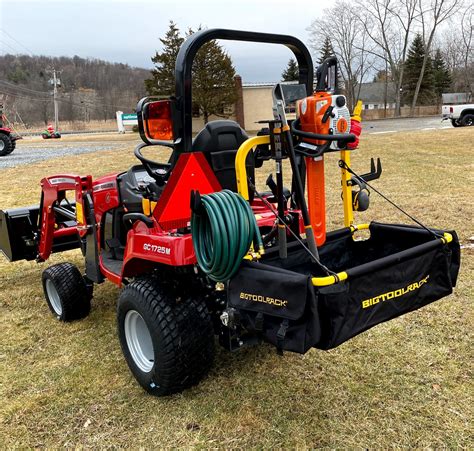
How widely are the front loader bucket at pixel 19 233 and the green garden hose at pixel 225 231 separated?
2.74 m

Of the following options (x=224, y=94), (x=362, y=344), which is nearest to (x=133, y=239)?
(x=362, y=344)

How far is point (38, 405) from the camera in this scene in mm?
2762

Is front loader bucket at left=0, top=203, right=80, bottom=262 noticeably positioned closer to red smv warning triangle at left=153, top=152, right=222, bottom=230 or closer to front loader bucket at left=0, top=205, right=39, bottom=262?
front loader bucket at left=0, top=205, right=39, bottom=262

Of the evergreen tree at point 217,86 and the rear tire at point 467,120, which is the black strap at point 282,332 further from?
the rear tire at point 467,120

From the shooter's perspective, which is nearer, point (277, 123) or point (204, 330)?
point (277, 123)

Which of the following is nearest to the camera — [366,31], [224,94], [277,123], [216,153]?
[277,123]

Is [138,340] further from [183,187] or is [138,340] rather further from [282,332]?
[282,332]

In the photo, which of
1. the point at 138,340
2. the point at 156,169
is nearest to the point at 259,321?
the point at 138,340

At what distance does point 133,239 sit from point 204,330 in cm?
70

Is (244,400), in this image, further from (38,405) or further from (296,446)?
(38,405)

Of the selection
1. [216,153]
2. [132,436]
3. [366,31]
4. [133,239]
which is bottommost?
[132,436]

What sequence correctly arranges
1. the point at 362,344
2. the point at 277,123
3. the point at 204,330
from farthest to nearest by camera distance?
1. the point at 362,344
2. the point at 204,330
3. the point at 277,123

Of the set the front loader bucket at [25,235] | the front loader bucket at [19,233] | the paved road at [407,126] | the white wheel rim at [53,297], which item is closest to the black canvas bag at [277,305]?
the white wheel rim at [53,297]

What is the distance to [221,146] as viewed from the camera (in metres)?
2.87
